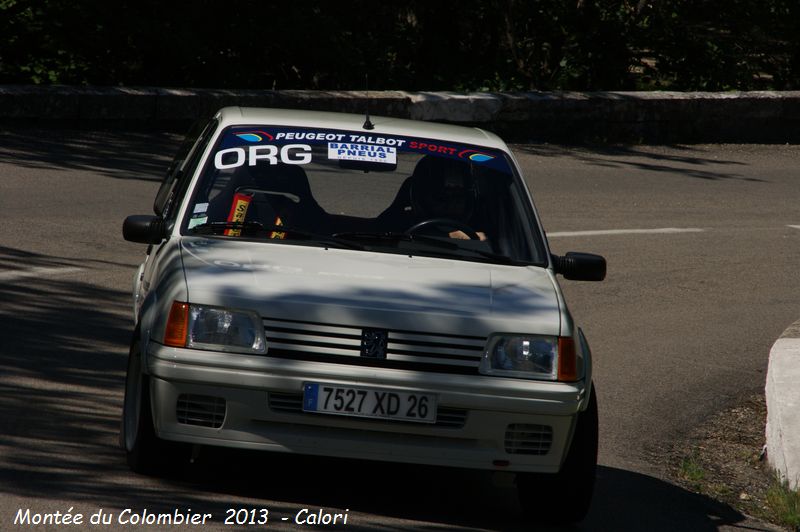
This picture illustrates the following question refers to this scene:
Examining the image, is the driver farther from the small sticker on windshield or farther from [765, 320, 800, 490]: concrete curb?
[765, 320, 800, 490]: concrete curb

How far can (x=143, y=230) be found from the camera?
6.32 metres

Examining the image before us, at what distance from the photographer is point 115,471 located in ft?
18.9

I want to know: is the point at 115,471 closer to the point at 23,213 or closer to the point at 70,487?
the point at 70,487

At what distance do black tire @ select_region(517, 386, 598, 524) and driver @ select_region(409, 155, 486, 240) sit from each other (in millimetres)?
1192

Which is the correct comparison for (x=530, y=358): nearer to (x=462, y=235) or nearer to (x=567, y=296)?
(x=462, y=235)

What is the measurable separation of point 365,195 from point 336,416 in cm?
199

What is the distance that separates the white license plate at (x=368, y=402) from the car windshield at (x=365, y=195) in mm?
1021

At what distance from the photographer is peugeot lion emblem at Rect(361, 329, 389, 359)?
17.6ft

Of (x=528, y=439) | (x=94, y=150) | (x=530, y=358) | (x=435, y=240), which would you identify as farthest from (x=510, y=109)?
(x=528, y=439)

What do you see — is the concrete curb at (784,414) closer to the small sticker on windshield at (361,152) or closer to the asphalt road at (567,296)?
the asphalt road at (567,296)

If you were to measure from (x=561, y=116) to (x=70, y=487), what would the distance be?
13187 millimetres

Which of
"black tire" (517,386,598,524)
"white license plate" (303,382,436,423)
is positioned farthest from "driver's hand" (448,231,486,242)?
"white license plate" (303,382,436,423)

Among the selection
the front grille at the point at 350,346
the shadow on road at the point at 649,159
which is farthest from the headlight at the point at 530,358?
the shadow on road at the point at 649,159

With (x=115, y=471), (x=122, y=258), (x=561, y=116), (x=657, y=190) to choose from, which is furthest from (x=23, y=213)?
(x=561, y=116)
